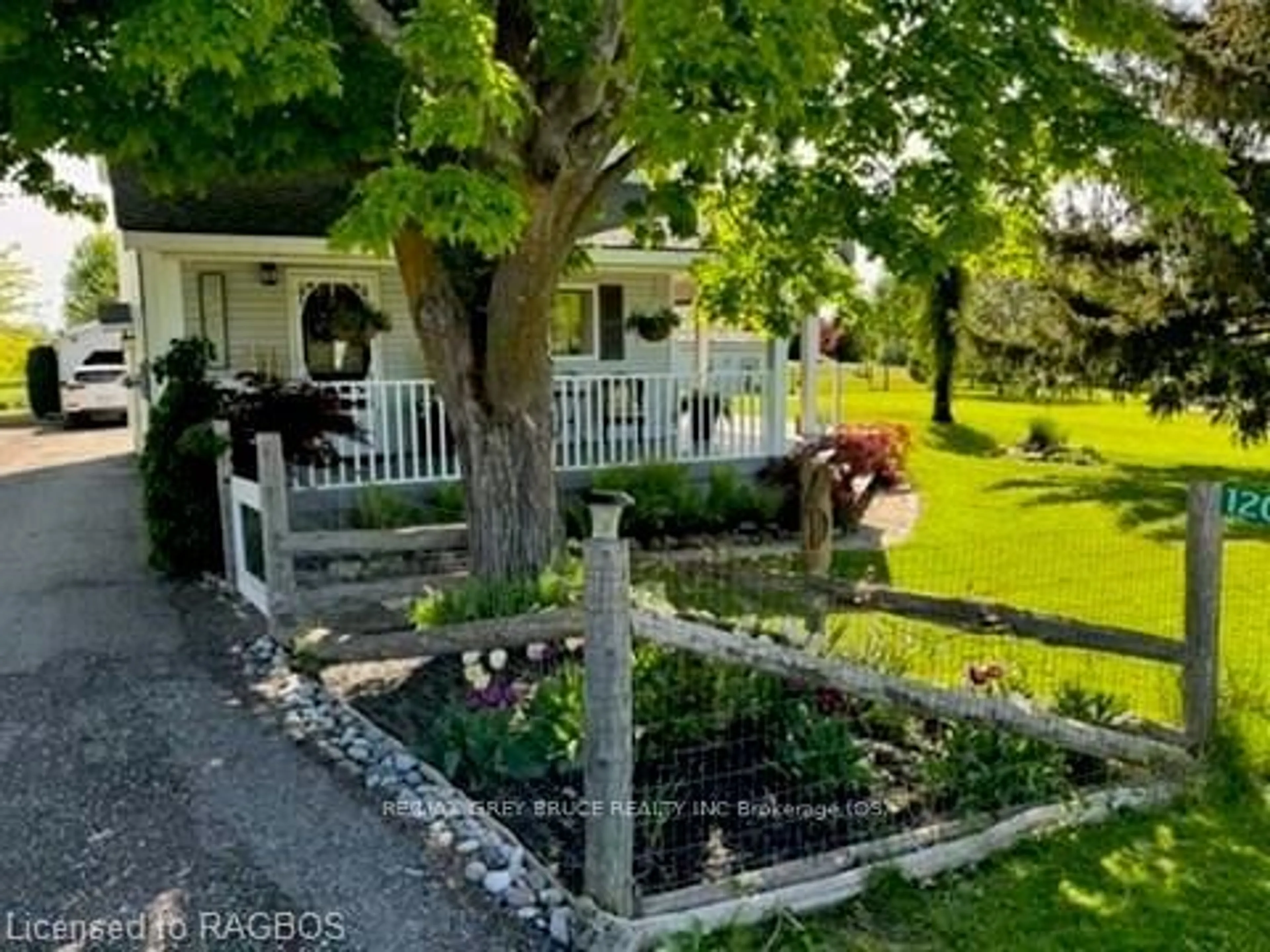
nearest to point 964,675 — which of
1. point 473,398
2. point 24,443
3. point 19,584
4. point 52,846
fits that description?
point 473,398

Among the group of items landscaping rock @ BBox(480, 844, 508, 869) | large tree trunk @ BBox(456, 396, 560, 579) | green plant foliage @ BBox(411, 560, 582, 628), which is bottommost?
landscaping rock @ BBox(480, 844, 508, 869)

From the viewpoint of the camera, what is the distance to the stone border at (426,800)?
392 centimetres

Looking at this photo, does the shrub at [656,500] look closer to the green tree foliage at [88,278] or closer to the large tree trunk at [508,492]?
the large tree trunk at [508,492]

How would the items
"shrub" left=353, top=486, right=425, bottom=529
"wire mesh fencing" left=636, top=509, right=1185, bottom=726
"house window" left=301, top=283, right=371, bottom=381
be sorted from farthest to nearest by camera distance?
"house window" left=301, top=283, right=371, bottom=381
"shrub" left=353, top=486, right=425, bottom=529
"wire mesh fencing" left=636, top=509, right=1185, bottom=726

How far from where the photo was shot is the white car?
26.5 metres

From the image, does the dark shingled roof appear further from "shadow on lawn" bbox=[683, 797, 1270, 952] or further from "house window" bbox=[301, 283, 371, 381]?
"shadow on lawn" bbox=[683, 797, 1270, 952]

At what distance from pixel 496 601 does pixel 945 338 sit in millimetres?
23450

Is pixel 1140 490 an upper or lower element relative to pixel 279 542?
lower

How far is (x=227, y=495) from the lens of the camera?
8859 mm

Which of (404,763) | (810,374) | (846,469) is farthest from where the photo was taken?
(810,374)

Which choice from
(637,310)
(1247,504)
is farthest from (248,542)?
(637,310)

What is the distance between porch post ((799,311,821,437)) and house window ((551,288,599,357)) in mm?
3046

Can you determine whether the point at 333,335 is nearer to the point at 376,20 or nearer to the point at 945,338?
the point at 376,20

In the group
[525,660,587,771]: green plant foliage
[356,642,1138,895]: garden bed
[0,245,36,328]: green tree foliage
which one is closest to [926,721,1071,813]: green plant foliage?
[356,642,1138,895]: garden bed
